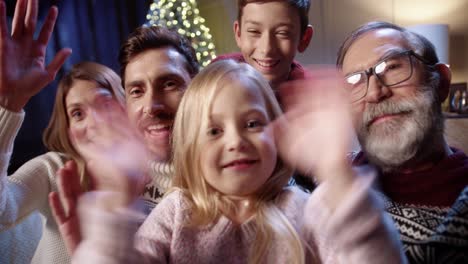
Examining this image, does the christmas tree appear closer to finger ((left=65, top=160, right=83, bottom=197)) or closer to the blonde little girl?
the blonde little girl

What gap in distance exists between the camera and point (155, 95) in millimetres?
1362

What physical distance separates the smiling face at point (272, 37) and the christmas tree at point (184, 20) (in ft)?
6.06

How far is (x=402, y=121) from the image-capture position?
131 centimetres

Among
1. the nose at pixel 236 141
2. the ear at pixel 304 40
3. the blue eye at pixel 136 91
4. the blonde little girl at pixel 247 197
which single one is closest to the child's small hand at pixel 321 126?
the blonde little girl at pixel 247 197

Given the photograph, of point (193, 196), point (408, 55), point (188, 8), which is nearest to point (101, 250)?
point (193, 196)

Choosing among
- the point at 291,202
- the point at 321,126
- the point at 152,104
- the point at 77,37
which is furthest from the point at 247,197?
the point at 77,37

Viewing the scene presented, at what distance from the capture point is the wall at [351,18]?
12.2ft

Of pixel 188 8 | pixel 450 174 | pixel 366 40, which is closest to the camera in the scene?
pixel 450 174

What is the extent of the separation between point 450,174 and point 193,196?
85cm

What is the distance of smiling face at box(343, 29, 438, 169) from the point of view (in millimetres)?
1312

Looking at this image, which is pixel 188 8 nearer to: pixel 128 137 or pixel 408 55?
Result: pixel 408 55

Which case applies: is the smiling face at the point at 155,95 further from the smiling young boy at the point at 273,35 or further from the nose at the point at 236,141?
the nose at the point at 236,141

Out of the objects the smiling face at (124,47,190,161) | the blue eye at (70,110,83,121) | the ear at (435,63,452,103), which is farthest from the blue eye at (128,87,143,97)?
the ear at (435,63,452,103)

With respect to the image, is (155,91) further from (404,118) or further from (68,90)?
(404,118)
